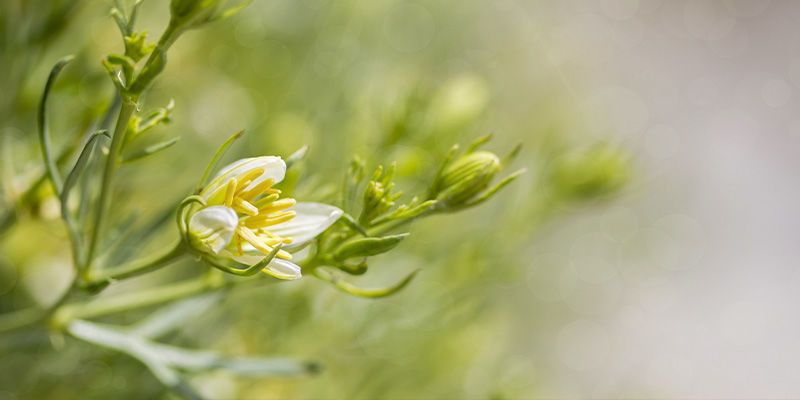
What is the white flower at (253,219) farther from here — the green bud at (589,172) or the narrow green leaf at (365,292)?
the green bud at (589,172)

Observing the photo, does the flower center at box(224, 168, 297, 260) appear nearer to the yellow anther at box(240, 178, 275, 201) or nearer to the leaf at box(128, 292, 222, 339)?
the yellow anther at box(240, 178, 275, 201)

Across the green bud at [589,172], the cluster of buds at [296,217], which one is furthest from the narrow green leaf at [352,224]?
the green bud at [589,172]

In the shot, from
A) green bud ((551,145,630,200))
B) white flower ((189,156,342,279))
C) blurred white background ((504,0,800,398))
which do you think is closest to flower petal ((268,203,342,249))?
white flower ((189,156,342,279))

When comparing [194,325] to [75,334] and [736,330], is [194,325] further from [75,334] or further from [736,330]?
[736,330]

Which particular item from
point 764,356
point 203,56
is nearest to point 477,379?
point 203,56

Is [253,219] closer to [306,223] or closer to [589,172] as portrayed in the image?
[306,223]

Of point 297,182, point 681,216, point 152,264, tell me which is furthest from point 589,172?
point 681,216
